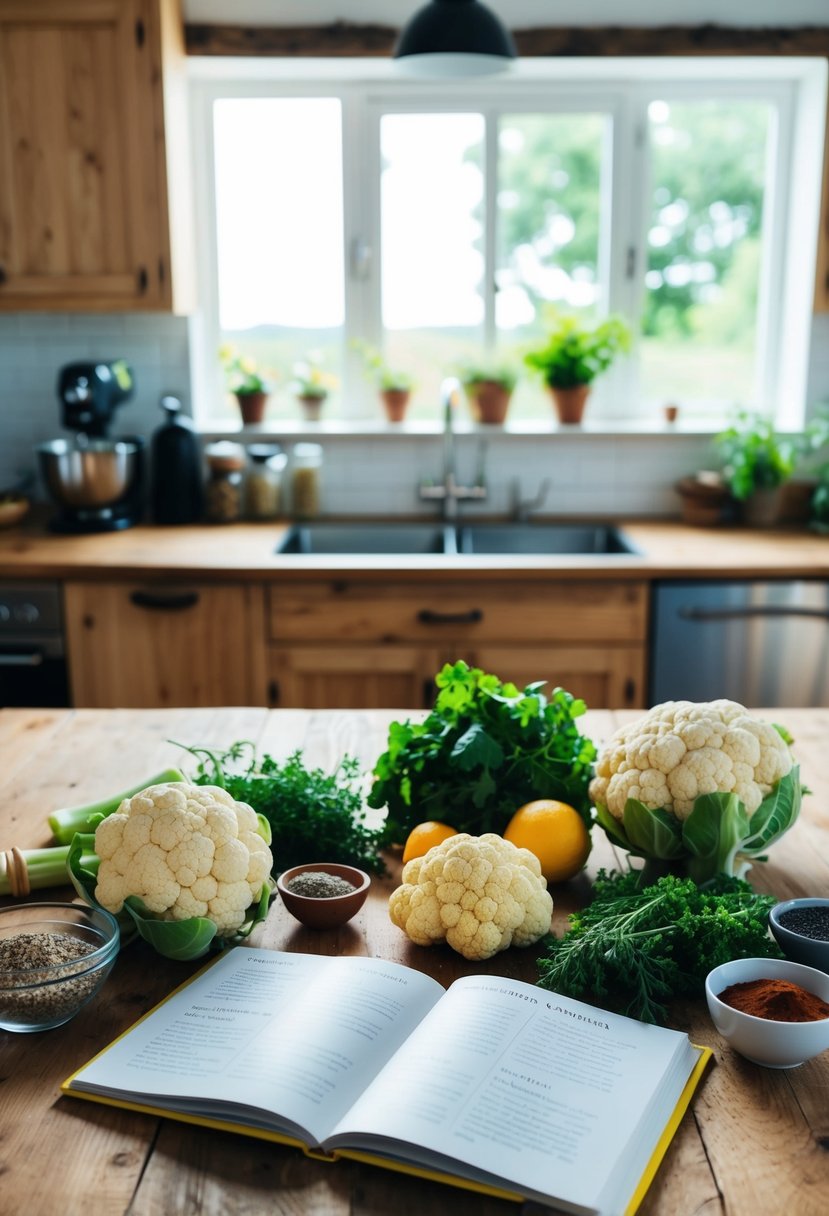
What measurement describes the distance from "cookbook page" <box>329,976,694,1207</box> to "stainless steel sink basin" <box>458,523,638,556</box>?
8.62 ft

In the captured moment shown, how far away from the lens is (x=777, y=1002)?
3.58 ft

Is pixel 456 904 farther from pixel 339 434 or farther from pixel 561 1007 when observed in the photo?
pixel 339 434

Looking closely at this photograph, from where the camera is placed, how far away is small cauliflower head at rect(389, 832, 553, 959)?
1255 mm

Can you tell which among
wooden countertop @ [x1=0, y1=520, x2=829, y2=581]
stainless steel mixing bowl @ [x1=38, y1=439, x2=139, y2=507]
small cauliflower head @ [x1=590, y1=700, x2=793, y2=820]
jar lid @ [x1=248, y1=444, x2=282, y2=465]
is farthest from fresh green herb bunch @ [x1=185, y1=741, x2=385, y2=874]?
jar lid @ [x1=248, y1=444, x2=282, y2=465]

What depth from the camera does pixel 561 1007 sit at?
1.15 meters

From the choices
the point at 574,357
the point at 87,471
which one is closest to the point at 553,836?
the point at 87,471

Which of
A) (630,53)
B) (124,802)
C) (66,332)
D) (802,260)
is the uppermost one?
(630,53)

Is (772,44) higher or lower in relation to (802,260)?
higher

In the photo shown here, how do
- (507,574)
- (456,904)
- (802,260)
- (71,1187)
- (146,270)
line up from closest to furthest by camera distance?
1. (71,1187)
2. (456,904)
3. (507,574)
4. (146,270)
5. (802,260)

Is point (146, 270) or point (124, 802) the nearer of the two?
point (124, 802)

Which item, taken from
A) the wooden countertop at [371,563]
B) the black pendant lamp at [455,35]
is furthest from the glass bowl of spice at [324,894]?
the wooden countertop at [371,563]

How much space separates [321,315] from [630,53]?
1.25m

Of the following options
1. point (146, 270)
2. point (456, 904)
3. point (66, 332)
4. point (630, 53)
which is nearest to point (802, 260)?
point (630, 53)

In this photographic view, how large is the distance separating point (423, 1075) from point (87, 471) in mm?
2730
